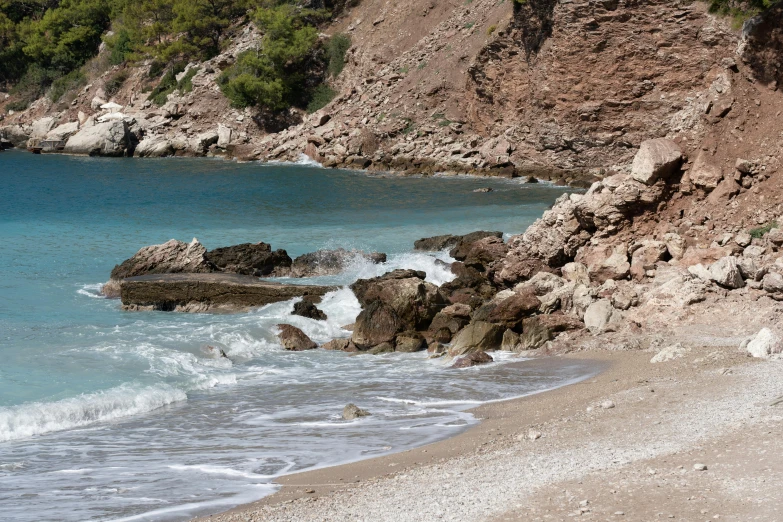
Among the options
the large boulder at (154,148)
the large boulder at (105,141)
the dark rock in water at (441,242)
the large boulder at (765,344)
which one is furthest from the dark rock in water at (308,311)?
the large boulder at (105,141)

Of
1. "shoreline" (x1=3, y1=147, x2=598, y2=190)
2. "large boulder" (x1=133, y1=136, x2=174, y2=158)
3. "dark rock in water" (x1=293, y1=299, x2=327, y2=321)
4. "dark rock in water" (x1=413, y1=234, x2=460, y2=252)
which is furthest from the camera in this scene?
"large boulder" (x1=133, y1=136, x2=174, y2=158)

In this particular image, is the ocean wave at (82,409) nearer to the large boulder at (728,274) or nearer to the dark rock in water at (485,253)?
the large boulder at (728,274)

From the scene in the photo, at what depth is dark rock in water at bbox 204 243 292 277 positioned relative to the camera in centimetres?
2114

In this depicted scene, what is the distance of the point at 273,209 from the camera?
33375 millimetres

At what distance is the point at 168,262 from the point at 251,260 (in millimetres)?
1991

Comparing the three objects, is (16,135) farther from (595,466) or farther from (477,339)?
(595,466)

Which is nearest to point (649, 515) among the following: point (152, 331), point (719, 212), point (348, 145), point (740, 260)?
point (740, 260)

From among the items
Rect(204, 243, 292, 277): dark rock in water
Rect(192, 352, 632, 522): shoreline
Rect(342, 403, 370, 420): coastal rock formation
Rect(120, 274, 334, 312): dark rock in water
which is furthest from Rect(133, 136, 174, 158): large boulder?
Rect(192, 352, 632, 522): shoreline

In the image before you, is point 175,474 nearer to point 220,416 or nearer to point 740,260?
point 220,416

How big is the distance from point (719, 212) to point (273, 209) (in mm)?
20384

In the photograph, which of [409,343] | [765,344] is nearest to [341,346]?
[409,343]

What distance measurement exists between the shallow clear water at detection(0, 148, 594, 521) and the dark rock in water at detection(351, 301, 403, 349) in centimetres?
81

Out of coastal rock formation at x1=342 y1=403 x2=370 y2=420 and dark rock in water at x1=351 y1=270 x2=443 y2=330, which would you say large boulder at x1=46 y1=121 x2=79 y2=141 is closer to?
dark rock in water at x1=351 y1=270 x2=443 y2=330

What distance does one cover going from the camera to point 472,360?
44.1 feet
